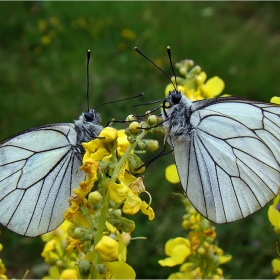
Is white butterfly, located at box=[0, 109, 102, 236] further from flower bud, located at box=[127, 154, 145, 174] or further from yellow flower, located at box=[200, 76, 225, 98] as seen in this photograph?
yellow flower, located at box=[200, 76, 225, 98]

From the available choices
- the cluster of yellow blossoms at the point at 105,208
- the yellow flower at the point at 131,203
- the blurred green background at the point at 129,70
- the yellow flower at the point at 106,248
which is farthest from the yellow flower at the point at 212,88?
the blurred green background at the point at 129,70

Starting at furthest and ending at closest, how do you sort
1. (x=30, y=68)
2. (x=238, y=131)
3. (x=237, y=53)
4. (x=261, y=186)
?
(x=237, y=53) < (x=30, y=68) < (x=238, y=131) < (x=261, y=186)

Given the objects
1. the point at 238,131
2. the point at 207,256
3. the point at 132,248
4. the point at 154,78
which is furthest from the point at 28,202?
the point at 154,78

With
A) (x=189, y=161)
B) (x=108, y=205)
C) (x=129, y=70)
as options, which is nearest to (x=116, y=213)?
(x=108, y=205)

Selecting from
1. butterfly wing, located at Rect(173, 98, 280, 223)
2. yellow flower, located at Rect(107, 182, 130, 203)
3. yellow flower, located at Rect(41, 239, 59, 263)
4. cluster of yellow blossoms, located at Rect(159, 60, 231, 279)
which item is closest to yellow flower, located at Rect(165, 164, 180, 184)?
cluster of yellow blossoms, located at Rect(159, 60, 231, 279)

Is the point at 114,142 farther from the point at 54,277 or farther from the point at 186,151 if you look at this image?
the point at 54,277

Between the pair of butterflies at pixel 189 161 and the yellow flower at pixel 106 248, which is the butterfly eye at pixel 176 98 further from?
the yellow flower at pixel 106 248
